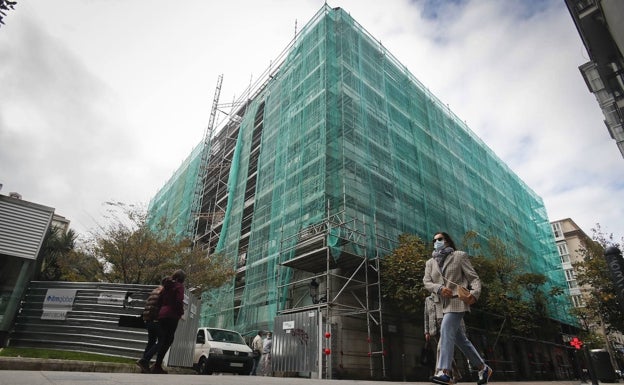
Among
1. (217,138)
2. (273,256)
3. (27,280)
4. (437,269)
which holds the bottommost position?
(437,269)

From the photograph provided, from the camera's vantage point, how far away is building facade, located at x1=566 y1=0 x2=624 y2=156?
46.1ft

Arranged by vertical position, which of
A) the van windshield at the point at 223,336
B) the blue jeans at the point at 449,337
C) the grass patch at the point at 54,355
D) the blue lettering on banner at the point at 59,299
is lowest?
the grass patch at the point at 54,355

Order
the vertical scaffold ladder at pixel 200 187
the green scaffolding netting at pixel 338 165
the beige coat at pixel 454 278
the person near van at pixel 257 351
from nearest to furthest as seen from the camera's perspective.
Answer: the beige coat at pixel 454 278, the person near van at pixel 257 351, the green scaffolding netting at pixel 338 165, the vertical scaffold ladder at pixel 200 187

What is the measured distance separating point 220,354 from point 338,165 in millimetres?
8222

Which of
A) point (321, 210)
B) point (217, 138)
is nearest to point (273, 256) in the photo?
point (321, 210)

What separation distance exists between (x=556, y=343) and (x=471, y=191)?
15093 mm

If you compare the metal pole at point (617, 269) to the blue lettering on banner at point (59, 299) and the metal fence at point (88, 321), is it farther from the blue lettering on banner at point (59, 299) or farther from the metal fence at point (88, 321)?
the blue lettering on banner at point (59, 299)

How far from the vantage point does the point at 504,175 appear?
98.9 ft

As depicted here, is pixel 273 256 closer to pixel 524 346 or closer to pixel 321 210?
pixel 321 210

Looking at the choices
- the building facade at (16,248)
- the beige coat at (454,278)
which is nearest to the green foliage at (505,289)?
the beige coat at (454,278)

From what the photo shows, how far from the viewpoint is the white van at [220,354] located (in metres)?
10.1

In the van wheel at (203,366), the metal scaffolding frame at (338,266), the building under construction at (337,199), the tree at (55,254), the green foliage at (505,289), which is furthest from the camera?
the tree at (55,254)

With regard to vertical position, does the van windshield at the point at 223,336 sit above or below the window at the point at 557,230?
below

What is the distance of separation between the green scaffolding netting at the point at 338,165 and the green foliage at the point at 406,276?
2.98 ft
